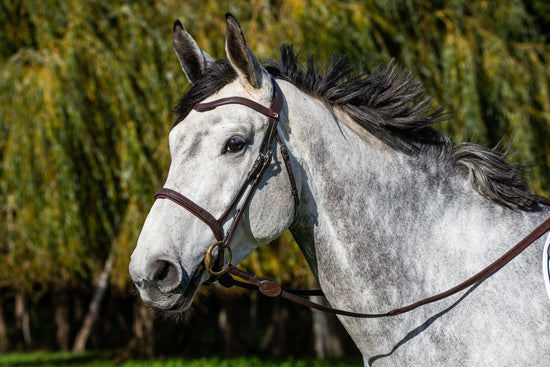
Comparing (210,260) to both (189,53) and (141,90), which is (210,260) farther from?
(141,90)

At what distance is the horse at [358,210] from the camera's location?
192cm

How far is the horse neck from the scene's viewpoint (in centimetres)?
210

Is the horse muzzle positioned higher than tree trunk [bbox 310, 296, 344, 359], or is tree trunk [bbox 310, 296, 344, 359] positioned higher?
the horse muzzle

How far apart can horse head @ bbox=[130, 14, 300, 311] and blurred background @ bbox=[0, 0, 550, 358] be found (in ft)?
15.2

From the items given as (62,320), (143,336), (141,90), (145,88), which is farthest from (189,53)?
(62,320)

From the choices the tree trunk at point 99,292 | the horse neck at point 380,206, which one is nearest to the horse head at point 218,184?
the horse neck at point 380,206

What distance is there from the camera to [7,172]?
7.25 metres

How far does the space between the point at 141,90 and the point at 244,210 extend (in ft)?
19.3

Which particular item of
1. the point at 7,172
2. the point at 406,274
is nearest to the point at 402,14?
the point at 7,172

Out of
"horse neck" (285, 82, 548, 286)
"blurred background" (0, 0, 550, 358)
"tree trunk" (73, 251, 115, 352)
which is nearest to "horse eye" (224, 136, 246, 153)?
"horse neck" (285, 82, 548, 286)

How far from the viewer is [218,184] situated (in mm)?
2014

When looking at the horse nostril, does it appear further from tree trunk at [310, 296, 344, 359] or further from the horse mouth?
tree trunk at [310, 296, 344, 359]

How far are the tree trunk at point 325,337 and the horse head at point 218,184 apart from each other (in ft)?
24.1

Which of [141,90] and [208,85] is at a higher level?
[208,85]
